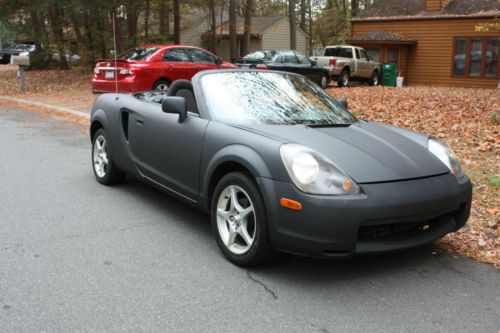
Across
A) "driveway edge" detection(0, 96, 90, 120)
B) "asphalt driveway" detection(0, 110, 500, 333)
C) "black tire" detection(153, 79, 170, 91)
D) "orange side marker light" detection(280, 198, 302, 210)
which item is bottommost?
"asphalt driveway" detection(0, 110, 500, 333)

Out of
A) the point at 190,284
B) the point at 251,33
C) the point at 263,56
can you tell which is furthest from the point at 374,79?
the point at 190,284

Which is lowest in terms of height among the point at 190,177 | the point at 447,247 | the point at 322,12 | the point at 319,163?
the point at 447,247

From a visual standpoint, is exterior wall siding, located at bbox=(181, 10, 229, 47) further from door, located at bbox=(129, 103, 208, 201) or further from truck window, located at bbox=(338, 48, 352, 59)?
door, located at bbox=(129, 103, 208, 201)

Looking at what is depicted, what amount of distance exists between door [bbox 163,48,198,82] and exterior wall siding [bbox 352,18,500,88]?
15.9 metres

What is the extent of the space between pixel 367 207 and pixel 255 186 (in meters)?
0.80

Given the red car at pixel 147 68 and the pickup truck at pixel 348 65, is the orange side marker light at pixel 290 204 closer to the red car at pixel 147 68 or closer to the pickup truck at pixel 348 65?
the red car at pixel 147 68

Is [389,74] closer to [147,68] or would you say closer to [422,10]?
[422,10]

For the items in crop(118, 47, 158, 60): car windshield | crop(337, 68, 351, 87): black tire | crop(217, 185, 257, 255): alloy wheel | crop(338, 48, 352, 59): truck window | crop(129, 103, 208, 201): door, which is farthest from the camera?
crop(338, 48, 352, 59): truck window

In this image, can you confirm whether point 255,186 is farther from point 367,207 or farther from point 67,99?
point 67,99

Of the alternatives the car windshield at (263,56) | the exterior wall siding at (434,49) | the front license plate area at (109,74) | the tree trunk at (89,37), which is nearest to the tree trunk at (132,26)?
the tree trunk at (89,37)

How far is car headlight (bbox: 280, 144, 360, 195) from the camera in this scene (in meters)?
3.61

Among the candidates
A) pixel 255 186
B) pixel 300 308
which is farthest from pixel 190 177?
pixel 300 308

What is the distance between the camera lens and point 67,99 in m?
17.7

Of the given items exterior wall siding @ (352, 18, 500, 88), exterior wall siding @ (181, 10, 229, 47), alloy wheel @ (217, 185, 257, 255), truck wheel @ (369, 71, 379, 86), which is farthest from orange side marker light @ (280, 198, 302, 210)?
exterior wall siding @ (181, 10, 229, 47)
